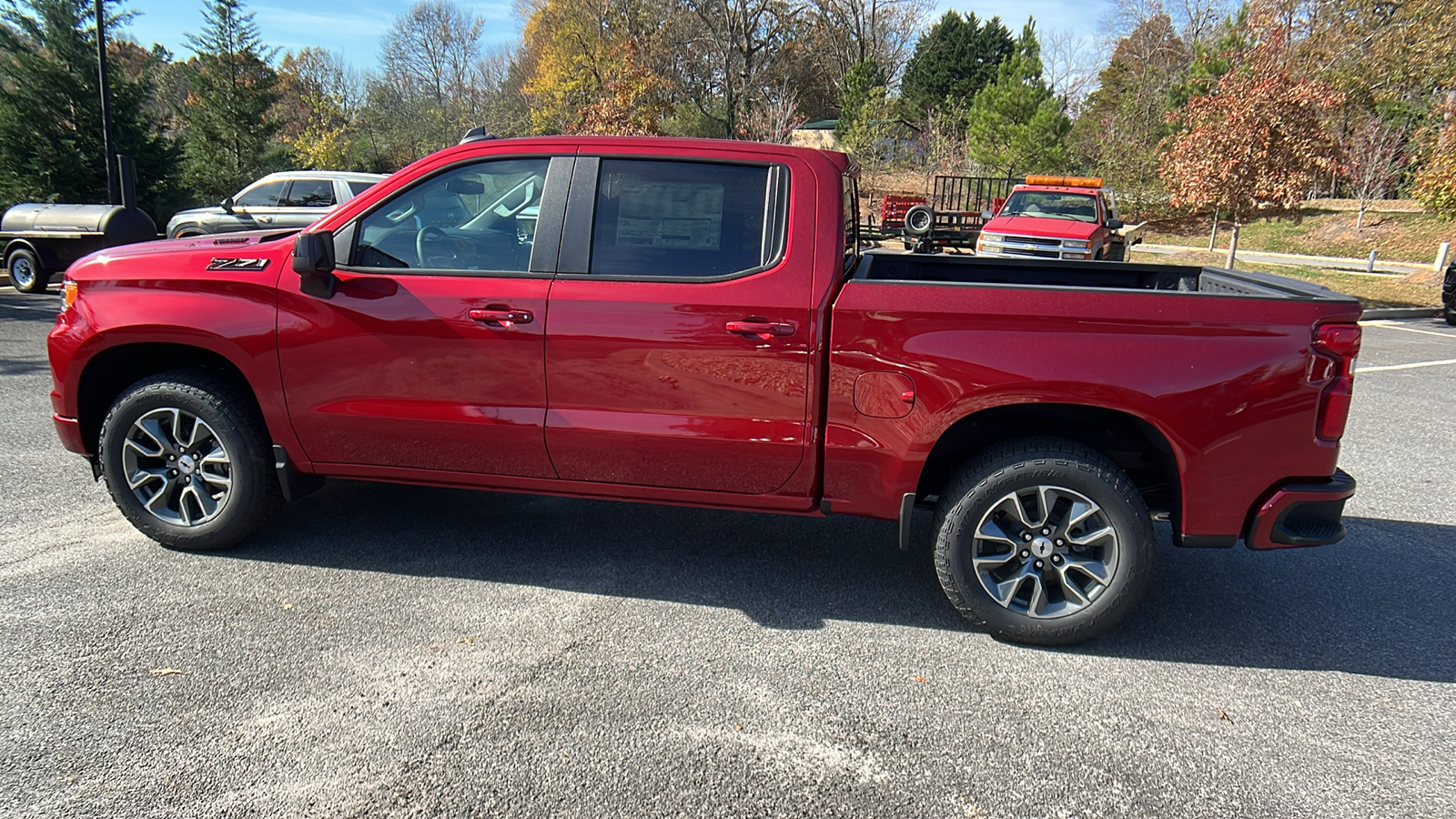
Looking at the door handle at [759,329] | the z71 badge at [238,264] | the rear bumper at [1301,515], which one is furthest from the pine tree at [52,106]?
the rear bumper at [1301,515]

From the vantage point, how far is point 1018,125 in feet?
114

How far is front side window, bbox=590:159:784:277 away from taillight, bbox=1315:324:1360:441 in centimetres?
209

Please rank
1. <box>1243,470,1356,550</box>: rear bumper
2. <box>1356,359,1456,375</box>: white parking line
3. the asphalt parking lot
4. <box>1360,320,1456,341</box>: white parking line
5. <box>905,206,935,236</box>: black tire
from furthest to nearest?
<box>905,206,935,236</box>: black tire
<box>1360,320,1456,341</box>: white parking line
<box>1356,359,1456,375</box>: white parking line
<box>1243,470,1356,550</box>: rear bumper
the asphalt parking lot

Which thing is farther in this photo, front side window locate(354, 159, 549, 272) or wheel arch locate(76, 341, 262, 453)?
wheel arch locate(76, 341, 262, 453)

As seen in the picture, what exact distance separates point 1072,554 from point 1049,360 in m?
0.81

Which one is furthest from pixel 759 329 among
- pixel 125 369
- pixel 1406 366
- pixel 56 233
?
pixel 56 233

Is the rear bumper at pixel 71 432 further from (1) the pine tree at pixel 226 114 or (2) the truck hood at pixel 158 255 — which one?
(1) the pine tree at pixel 226 114

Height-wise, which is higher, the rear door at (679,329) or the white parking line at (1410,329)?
the rear door at (679,329)

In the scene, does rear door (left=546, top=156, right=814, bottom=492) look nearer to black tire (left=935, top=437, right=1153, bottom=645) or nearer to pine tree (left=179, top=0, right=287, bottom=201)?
black tire (left=935, top=437, right=1153, bottom=645)

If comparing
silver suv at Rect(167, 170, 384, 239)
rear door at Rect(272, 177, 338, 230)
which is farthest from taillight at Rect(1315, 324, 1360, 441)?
rear door at Rect(272, 177, 338, 230)

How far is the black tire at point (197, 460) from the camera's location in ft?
13.6

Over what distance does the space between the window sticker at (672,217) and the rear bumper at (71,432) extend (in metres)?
2.79

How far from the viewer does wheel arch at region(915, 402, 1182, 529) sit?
3.65 metres

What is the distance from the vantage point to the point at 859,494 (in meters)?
3.78
